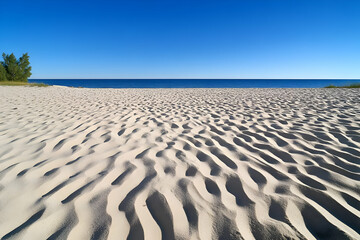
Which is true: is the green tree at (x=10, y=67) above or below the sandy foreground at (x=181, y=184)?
above

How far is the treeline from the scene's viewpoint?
2650cm

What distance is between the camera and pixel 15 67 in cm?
2689

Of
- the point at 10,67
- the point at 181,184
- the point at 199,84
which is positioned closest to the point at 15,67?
the point at 10,67

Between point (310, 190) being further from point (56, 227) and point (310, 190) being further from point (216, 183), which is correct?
point (56, 227)

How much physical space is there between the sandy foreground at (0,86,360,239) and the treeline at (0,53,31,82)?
33159mm

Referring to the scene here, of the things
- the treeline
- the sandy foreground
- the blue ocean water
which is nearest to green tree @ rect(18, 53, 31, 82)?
the treeline

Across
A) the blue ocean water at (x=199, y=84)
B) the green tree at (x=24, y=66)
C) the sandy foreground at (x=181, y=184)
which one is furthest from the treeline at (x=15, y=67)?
the sandy foreground at (x=181, y=184)

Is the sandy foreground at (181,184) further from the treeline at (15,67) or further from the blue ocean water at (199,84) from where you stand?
the treeline at (15,67)

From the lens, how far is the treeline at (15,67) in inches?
1043

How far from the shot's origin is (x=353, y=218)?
1.25m

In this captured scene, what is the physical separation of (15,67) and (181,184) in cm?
3686

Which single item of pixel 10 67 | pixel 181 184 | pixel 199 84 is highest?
pixel 10 67

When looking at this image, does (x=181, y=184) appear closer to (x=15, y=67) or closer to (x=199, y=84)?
(x=15, y=67)

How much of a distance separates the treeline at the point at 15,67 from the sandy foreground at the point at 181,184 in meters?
33.2
